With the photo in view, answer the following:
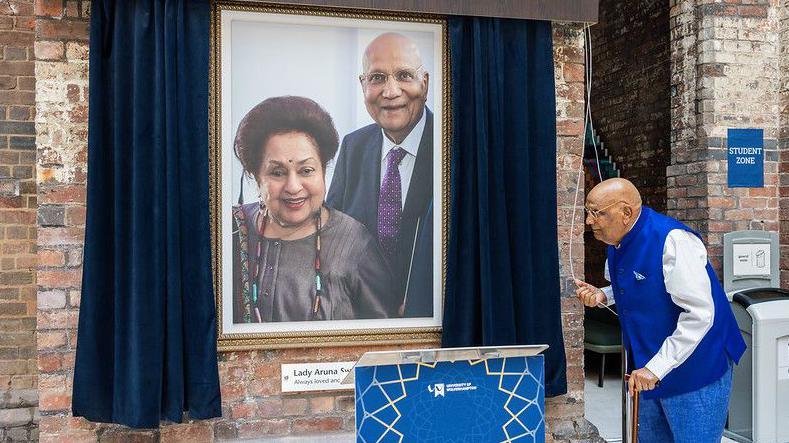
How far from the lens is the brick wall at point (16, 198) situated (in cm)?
377

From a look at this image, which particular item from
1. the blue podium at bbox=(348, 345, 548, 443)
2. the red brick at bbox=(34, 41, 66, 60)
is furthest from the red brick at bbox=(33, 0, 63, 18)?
the blue podium at bbox=(348, 345, 548, 443)

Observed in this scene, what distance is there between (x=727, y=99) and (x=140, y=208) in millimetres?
3675

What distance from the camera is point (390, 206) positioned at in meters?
3.55

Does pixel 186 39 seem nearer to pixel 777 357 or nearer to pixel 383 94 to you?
pixel 383 94

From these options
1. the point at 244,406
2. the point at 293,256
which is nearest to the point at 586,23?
the point at 293,256

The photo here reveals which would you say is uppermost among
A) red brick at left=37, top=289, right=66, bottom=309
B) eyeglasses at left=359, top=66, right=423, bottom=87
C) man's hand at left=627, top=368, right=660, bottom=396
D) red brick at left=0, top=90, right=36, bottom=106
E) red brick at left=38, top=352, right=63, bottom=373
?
eyeglasses at left=359, top=66, right=423, bottom=87

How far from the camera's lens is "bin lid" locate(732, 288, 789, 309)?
396 centimetres

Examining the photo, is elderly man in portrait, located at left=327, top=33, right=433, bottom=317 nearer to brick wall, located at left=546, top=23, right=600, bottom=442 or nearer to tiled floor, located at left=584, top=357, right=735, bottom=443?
brick wall, located at left=546, top=23, right=600, bottom=442

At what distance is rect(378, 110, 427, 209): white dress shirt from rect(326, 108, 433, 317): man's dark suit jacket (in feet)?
0.06

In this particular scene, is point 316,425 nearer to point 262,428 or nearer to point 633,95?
point 262,428

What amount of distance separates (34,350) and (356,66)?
2486 millimetres

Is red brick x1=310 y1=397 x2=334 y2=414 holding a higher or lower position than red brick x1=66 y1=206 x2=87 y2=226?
lower

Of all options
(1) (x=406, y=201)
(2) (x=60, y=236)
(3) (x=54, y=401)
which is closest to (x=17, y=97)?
(2) (x=60, y=236)

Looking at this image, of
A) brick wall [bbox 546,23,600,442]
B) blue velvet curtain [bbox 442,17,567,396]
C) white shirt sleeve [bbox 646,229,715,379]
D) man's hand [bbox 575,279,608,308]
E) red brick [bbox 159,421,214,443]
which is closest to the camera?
white shirt sleeve [bbox 646,229,715,379]
